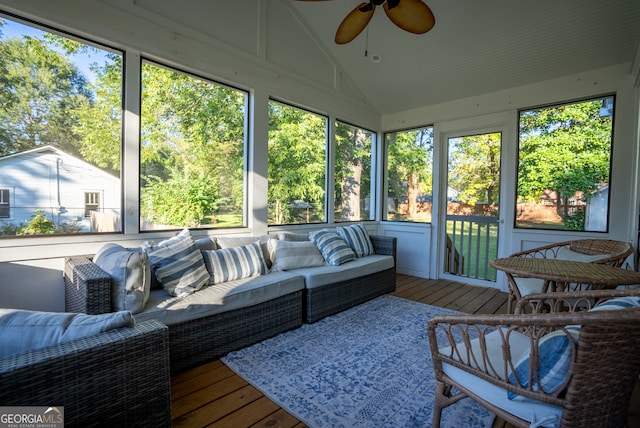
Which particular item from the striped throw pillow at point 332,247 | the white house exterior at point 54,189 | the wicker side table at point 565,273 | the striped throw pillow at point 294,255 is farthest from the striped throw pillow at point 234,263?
the wicker side table at point 565,273

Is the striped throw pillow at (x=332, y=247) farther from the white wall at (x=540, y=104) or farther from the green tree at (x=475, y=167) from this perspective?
the green tree at (x=475, y=167)

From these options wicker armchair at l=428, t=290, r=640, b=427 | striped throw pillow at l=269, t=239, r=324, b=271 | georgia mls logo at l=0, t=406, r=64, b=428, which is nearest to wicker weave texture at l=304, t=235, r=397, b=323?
striped throw pillow at l=269, t=239, r=324, b=271

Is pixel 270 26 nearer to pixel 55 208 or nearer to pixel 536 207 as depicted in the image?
pixel 55 208

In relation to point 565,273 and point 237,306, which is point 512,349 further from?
point 237,306

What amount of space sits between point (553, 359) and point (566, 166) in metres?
3.61

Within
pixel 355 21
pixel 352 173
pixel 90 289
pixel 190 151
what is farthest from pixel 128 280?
pixel 352 173

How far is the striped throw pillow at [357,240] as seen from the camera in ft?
12.3

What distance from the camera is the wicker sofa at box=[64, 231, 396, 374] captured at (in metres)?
1.86

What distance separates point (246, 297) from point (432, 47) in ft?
11.8

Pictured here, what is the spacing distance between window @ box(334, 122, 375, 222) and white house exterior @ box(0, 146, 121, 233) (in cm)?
294

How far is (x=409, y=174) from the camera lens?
502 centimetres

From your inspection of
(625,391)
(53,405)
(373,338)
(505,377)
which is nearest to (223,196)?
(373,338)

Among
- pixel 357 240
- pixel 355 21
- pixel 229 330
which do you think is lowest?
pixel 229 330

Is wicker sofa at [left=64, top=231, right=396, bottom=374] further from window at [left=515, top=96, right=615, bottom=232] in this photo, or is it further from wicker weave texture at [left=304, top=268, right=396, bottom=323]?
window at [left=515, top=96, right=615, bottom=232]
